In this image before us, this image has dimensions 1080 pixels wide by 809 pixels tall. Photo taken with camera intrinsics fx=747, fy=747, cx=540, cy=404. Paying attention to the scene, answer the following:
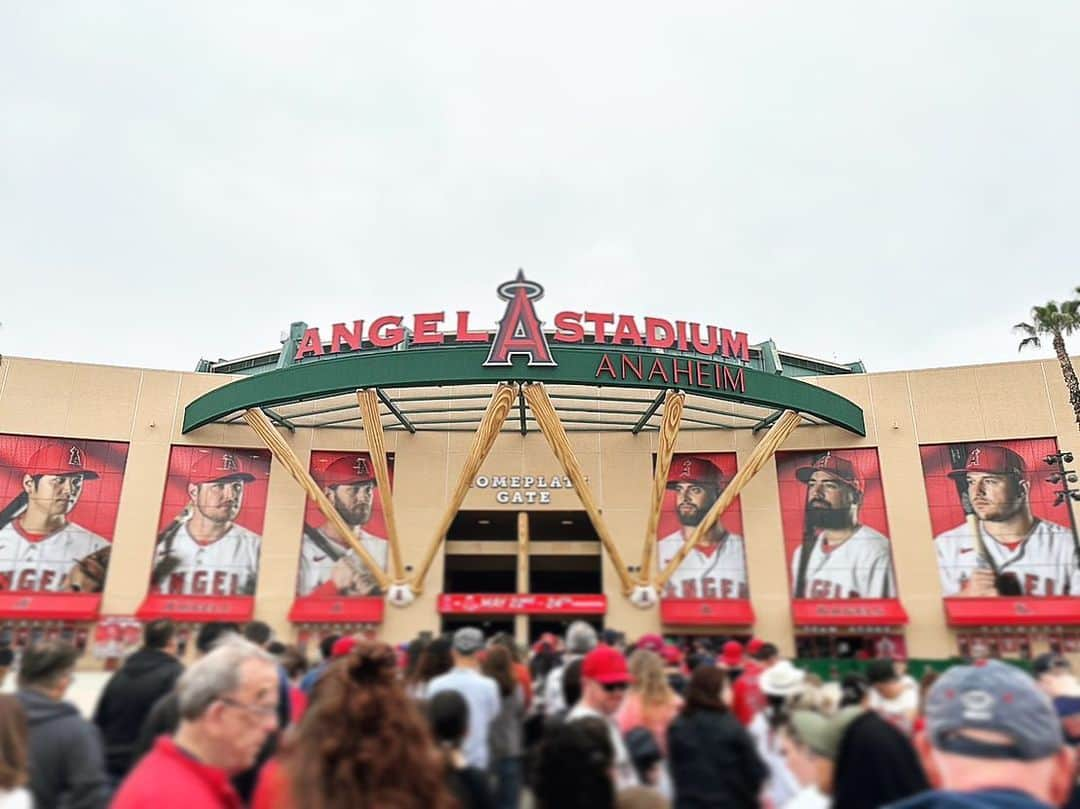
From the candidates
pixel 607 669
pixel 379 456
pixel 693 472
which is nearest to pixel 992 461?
pixel 693 472

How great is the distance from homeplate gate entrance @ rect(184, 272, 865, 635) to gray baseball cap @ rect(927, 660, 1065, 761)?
2108 cm

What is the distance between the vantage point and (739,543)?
27.9 metres

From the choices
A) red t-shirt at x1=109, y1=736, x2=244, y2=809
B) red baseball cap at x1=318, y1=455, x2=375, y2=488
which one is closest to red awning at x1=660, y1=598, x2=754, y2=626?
red baseball cap at x1=318, y1=455, x2=375, y2=488

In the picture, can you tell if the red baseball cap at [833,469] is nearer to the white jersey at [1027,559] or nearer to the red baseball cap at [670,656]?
the white jersey at [1027,559]

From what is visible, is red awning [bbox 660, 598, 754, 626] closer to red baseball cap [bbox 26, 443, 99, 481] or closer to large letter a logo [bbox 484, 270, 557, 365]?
large letter a logo [bbox 484, 270, 557, 365]

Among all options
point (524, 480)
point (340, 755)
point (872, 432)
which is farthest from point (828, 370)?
point (340, 755)

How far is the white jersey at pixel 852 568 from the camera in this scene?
87.6ft

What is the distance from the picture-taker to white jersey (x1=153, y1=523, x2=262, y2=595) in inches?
1049

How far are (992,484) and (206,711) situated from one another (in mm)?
30242

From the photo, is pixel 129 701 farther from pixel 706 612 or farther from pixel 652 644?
pixel 706 612

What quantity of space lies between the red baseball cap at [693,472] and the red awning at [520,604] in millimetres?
5812

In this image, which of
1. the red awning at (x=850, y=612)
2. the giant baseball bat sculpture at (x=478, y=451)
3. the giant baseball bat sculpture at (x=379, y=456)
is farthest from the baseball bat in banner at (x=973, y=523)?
the giant baseball bat sculpture at (x=379, y=456)

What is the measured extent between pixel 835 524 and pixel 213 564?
900 inches

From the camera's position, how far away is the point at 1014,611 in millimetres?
25297
